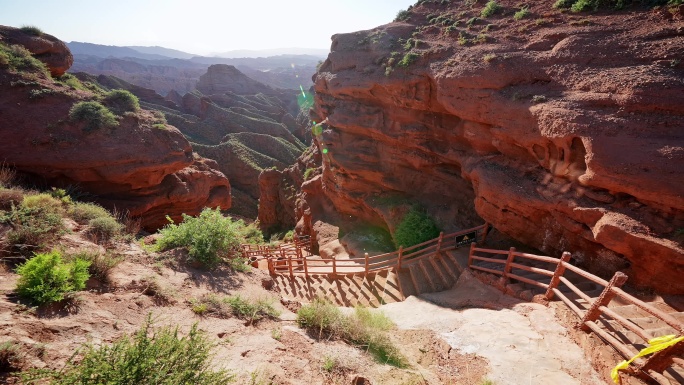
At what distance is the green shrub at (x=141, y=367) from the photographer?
2945 mm

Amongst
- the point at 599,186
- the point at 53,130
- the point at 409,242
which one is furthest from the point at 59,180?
the point at 599,186

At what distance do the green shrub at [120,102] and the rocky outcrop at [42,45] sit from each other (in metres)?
3.44

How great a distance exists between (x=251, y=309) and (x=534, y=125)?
8.99 m

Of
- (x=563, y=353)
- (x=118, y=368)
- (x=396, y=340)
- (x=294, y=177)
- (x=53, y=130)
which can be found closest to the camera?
(x=118, y=368)

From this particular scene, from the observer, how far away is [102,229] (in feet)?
24.5

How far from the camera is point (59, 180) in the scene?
12.8 meters

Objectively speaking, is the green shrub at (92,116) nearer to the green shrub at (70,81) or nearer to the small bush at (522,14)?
the green shrub at (70,81)

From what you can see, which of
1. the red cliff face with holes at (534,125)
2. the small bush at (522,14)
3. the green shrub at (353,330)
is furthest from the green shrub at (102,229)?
the small bush at (522,14)

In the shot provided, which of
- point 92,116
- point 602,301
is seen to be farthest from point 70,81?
point 602,301

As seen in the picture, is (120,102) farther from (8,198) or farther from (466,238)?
(466,238)

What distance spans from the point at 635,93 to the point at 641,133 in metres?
1.04

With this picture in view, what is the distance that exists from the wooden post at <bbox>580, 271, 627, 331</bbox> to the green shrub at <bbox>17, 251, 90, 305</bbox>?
877 cm

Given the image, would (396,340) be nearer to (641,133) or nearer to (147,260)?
(147,260)

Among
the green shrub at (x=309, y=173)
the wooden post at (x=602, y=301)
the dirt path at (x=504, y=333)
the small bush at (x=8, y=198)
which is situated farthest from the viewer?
the green shrub at (x=309, y=173)
